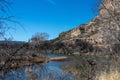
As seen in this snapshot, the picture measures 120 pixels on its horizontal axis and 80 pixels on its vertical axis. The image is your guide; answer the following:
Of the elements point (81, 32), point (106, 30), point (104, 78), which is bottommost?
point (104, 78)

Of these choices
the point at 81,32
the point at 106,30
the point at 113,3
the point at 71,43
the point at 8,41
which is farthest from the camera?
the point at 81,32

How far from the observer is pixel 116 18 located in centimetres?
1634

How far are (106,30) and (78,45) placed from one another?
12991 cm

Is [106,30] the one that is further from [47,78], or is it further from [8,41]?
[8,41]

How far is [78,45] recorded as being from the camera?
14775 cm

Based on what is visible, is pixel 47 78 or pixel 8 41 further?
pixel 47 78

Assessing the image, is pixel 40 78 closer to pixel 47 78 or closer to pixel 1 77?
pixel 47 78

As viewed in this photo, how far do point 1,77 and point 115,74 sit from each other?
262 inches

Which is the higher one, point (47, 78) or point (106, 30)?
point (106, 30)

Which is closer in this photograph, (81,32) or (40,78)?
(40,78)

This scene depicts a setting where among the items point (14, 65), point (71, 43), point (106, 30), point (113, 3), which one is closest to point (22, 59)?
point (14, 65)

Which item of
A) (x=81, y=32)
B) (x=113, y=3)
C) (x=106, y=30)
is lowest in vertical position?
(x=106, y=30)

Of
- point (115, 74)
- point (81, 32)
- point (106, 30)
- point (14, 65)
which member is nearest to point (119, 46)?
point (106, 30)

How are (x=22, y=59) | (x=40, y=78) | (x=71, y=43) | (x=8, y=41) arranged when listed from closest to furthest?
(x=8, y=41), (x=22, y=59), (x=40, y=78), (x=71, y=43)
